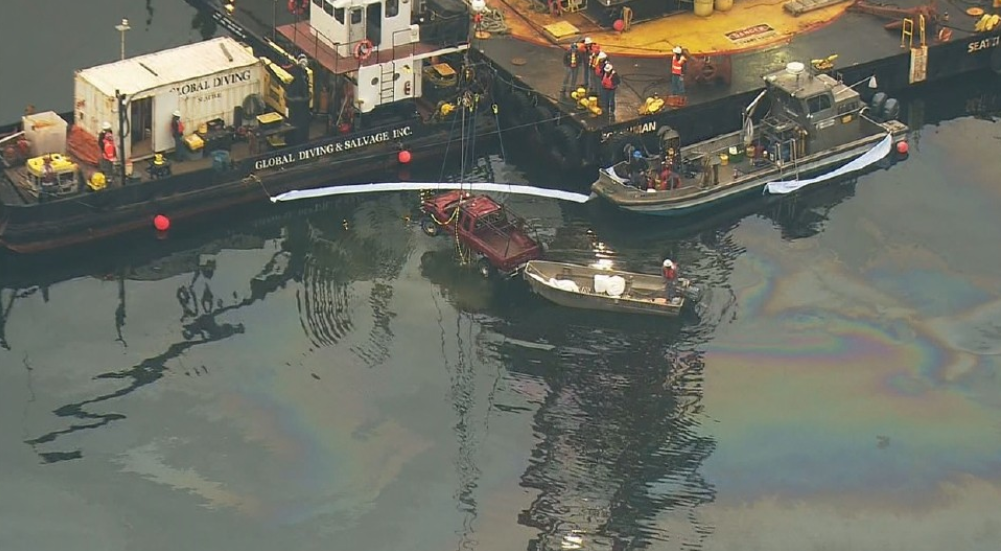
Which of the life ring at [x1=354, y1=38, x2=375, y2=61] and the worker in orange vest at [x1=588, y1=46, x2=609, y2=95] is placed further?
the worker in orange vest at [x1=588, y1=46, x2=609, y2=95]

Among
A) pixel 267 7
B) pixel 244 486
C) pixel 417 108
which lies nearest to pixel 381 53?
pixel 417 108

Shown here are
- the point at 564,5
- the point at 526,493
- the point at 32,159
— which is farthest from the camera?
the point at 564,5

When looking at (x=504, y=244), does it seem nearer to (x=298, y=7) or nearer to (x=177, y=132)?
(x=177, y=132)

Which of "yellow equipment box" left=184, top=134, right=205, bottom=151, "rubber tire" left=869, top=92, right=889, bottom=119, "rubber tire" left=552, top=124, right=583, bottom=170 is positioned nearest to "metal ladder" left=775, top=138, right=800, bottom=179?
"rubber tire" left=869, top=92, right=889, bottom=119

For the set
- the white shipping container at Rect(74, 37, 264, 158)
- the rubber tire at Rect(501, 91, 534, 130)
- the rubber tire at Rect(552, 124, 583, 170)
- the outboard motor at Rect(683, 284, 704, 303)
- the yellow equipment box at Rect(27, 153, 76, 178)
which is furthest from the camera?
the rubber tire at Rect(501, 91, 534, 130)

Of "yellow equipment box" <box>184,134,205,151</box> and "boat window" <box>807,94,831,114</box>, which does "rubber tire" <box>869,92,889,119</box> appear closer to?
"boat window" <box>807,94,831,114</box>

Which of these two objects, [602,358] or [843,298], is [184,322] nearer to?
[602,358]

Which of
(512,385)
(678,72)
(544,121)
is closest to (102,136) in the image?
(544,121)
